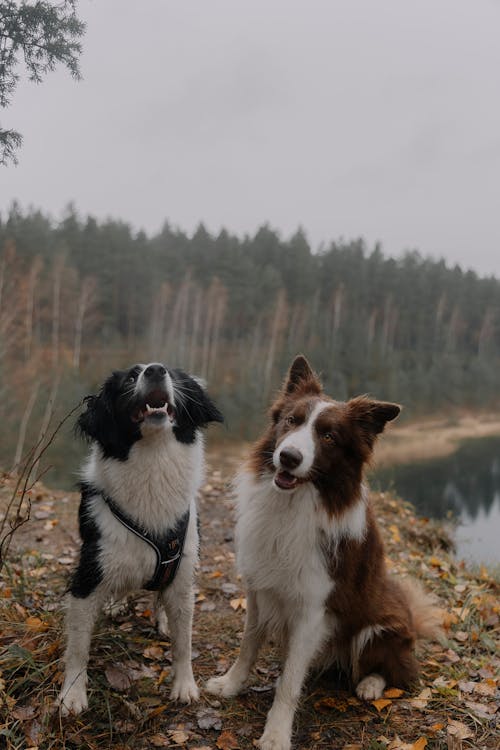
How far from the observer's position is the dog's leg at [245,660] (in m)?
2.53

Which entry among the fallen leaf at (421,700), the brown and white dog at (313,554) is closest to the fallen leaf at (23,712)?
the brown and white dog at (313,554)

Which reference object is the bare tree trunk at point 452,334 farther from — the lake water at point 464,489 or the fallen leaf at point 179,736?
the fallen leaf at point 179,736

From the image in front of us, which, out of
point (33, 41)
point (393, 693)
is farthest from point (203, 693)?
point (33, 41)

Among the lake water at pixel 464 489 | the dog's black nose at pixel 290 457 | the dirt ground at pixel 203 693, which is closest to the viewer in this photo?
the dog's black nose at pixel 290 457

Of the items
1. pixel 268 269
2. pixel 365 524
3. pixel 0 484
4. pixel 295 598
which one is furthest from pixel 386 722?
pixel 268 269

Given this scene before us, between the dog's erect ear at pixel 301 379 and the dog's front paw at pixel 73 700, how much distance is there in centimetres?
159

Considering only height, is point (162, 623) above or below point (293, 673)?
below

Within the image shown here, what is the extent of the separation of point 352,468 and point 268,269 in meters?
10.6

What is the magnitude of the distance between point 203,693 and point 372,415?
1.60m

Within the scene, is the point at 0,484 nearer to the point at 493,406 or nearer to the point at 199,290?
the point at 199,290

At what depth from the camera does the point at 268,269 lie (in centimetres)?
1242

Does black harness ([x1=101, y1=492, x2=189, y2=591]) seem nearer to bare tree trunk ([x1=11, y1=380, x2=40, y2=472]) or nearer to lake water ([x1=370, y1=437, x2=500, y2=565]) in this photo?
lake water ([x1=370, y1=437, x2=500, y2=565])

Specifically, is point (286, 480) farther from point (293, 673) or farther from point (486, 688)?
point (486, 688)

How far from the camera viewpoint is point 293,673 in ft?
7.48
